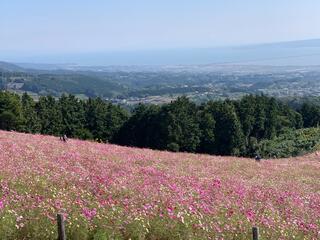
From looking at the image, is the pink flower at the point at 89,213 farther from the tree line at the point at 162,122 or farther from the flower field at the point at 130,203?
the tree line at the point at 162,122

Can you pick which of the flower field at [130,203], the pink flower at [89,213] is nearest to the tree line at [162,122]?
the flower field at [130,203]

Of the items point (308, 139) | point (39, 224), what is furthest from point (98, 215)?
point (308, 139)

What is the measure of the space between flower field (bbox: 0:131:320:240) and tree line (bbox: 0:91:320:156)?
54.7m

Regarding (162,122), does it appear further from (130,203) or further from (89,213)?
(89,213)

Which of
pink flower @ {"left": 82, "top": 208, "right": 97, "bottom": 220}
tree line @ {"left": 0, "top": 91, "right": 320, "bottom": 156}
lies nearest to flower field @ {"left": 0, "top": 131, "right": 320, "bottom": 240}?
pink flower @ {"left": 82, "top": 208, "right": 97, "bottom": 220}

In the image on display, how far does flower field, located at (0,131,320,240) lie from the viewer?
10.2m

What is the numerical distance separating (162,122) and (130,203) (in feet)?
217

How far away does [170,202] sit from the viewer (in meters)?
12.9

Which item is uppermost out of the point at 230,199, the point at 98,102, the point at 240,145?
the point at 230,199

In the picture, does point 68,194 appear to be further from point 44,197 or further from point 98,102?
point 98,102

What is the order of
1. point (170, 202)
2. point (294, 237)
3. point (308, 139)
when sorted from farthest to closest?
point (308, 139), point (170, 202), point (294, 237)

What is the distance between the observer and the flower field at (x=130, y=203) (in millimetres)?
→ 10227

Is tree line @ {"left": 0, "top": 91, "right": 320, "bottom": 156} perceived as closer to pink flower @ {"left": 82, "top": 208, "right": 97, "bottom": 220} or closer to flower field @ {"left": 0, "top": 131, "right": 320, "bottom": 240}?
flower field @ {"left": 0, "top": 131, "right": 320, "bottom": 240}

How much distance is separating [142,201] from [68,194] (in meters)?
2.07
